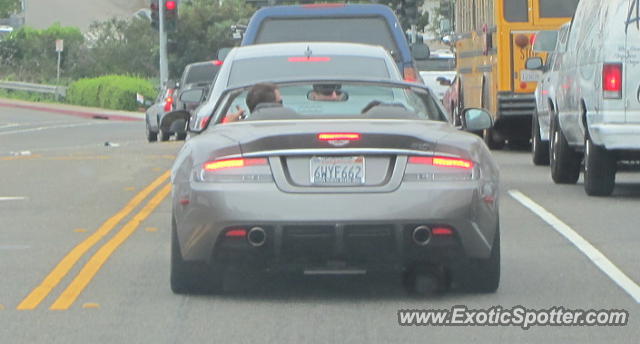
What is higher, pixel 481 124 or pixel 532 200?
pixel 481 124

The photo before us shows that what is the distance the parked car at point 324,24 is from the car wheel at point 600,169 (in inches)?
195

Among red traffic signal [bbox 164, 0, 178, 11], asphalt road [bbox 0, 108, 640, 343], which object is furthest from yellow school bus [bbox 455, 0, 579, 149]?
red traffic signal [bbox 164, 0, 178, 11]

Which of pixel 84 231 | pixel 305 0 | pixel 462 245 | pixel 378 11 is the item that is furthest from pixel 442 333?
pixel 305 0

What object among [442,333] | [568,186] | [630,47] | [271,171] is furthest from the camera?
[568,186]

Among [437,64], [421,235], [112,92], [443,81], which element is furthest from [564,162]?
[112,92]

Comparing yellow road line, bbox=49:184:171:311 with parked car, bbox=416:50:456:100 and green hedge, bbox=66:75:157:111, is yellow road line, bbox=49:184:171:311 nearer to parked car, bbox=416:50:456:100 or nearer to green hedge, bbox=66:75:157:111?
parked car, bbox=416:50:456:100

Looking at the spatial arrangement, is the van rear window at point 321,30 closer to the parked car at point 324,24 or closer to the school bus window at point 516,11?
the parked car at point 324,24

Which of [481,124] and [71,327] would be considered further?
[481,124]

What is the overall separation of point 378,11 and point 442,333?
1235cm

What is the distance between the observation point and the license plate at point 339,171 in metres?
8.96

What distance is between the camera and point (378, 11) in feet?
66.9

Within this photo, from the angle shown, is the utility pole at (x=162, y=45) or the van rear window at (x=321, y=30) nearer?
the van rear window at (x=321, y=30)

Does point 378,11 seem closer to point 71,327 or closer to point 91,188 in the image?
point 91,188

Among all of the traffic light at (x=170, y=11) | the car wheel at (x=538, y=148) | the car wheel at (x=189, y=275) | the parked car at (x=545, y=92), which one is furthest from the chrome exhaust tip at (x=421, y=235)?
the traffic light at (x=170, y=11)
